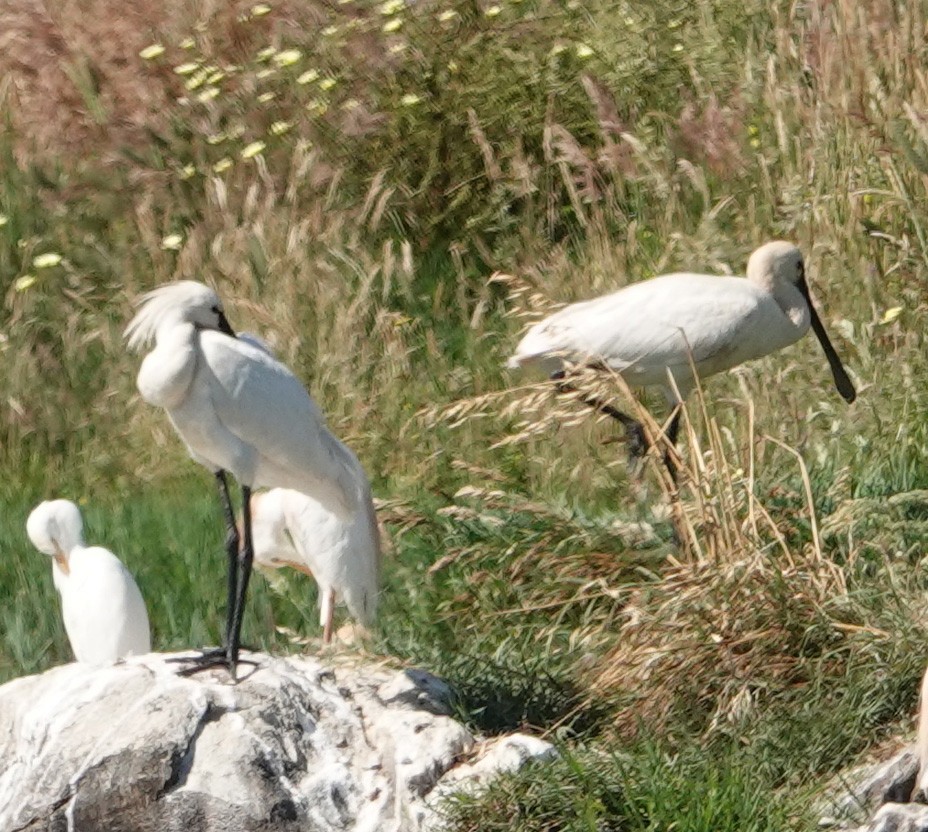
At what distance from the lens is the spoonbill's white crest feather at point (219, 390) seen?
592 centimetres

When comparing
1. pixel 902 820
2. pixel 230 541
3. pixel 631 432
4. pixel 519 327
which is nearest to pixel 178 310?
pixel 230 541

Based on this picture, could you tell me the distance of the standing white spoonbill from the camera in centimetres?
687

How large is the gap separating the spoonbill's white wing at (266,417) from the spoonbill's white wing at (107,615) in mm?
565

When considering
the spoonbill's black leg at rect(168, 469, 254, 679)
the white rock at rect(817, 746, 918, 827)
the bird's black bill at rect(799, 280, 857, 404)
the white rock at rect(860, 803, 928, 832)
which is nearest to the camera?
the white rock at rect(860, 803, 928, 832)

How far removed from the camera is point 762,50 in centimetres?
1012

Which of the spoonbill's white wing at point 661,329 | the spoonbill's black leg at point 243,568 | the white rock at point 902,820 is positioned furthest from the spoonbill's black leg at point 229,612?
the white rock at point 902,820

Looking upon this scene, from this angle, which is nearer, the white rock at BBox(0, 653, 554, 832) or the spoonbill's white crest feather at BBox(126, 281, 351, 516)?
the white rock at BBox(0, 653, 554, 832)

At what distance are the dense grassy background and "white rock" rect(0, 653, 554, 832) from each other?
0.92 feet

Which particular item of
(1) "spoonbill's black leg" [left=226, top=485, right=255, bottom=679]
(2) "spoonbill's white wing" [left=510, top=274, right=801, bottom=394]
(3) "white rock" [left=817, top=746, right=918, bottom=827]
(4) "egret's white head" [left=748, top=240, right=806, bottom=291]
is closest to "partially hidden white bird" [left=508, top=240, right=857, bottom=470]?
(2) "spoonbill's white wing" [left=510, top=274, right=801, bottom=394]

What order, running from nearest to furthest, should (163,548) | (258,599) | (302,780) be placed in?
(302,780) < (258,599) < (163,548)

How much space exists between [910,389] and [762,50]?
298 cm

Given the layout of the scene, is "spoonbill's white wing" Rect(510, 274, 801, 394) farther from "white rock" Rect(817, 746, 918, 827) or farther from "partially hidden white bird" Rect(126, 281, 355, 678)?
"white rock" Rect(817, 746, 918, 827)

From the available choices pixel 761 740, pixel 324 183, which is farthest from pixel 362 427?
pixel 761 740

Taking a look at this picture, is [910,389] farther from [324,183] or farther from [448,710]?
[324,183]
